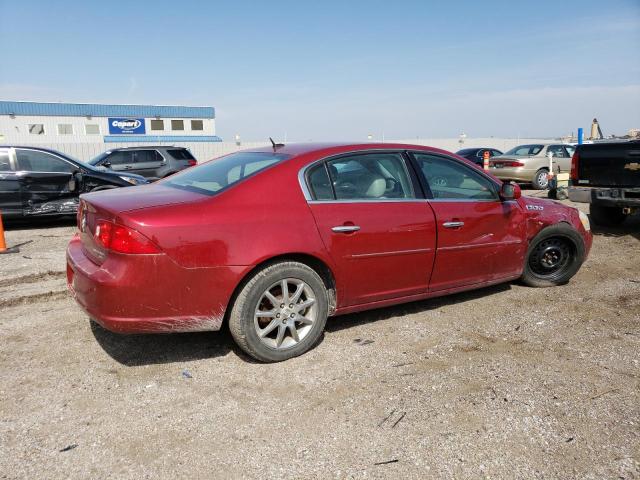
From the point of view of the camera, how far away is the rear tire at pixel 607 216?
8617mm

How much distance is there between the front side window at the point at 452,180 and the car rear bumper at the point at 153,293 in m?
1.85

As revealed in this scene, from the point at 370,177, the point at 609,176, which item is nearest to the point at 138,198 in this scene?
the point at 370,177

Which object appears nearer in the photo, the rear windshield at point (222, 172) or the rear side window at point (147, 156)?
the rear windshield at point (222, 172)

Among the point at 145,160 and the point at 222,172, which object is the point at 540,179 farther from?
the point at 222,172

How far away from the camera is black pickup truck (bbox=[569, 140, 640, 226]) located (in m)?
7.52

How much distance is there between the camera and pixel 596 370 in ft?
11.0

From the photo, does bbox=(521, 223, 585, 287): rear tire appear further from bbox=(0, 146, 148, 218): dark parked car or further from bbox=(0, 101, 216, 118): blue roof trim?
bbox=(0, 101, 216, 118): blue roof trim

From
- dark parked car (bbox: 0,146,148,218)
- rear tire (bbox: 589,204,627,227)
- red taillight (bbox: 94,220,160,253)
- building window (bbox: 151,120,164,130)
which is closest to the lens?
red taillight (bbox: 94,220,160,253)

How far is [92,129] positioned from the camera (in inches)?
1592

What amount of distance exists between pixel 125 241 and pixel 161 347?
3.44 ft

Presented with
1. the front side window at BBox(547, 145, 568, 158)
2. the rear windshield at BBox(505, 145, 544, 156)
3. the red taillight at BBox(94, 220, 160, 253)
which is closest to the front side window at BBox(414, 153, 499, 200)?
the red taillight at BBox(94, 220, 160, 253)

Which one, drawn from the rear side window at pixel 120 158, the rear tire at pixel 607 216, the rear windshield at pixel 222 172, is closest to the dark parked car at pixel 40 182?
the rear windshield at pixel 222 172

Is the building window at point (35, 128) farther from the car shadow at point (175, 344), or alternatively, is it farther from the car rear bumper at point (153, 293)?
the car rear bumper at point (153, 293)

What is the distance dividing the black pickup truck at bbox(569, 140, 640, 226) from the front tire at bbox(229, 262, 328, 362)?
611 centimetres
